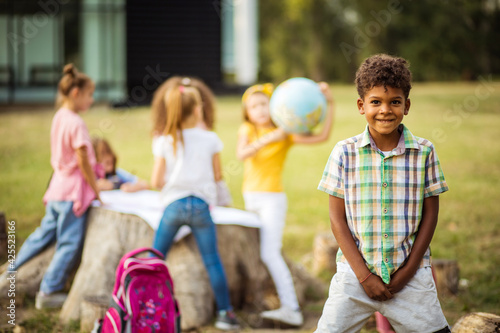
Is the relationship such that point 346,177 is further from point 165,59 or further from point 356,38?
point 356,38

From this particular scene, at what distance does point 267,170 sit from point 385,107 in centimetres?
227

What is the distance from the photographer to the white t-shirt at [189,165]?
14.8 feet

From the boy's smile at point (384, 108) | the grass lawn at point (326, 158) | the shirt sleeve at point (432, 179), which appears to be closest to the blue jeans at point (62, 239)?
the grass lawn at point (326, 158)

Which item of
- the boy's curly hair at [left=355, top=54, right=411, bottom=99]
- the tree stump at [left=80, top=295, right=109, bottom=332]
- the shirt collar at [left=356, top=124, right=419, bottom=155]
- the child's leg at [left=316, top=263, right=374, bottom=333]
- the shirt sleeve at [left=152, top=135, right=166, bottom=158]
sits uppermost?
the boy's curly hair at [left=355, top=54, right=411, bottom=99]

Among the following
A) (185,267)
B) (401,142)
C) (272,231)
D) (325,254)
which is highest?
(401,142)

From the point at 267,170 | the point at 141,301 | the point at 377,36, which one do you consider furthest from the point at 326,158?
the point at 377,36

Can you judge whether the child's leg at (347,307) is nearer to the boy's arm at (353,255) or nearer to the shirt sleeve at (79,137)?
the boy's arm at (353,255)

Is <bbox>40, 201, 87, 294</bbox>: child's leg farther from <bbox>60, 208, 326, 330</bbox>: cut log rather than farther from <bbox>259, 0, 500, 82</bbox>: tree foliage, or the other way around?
<bbox>259, 0, 500, 82</bbox>: tree foliage

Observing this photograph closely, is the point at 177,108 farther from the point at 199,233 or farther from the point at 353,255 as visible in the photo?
the point at 353,255

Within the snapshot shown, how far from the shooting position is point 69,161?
4727 millimetres

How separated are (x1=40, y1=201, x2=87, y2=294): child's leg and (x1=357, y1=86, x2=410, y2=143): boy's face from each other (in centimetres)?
281

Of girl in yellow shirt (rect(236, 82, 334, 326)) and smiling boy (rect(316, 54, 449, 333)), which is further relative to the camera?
girl in yellow shirt (rect(236, 82, 334, 326))

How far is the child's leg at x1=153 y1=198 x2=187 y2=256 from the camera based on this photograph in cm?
449

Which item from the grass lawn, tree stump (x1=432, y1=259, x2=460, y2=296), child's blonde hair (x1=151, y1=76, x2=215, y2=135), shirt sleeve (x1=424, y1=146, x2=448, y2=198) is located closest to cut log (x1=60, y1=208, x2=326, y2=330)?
child's blonde hair (x1=151, y1=76, x2=215, y2=135)
